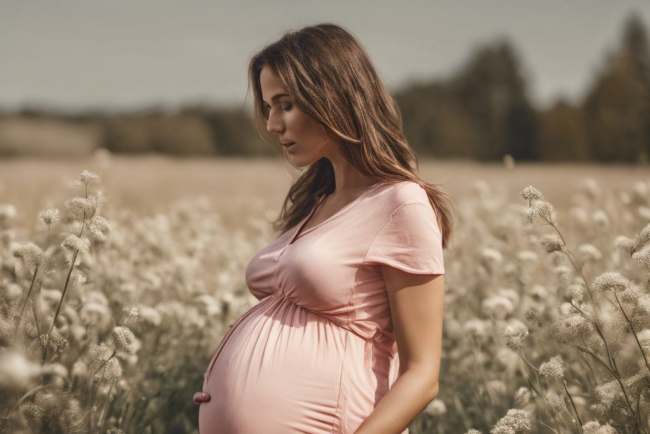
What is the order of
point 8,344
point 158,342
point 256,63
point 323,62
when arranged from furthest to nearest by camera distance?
point 158,342 < point 256,63 < point 323,62 < point 8,344

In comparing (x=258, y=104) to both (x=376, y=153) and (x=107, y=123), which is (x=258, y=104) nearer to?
(x=376, y=153)

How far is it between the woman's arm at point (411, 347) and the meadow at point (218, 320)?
24 centimetres

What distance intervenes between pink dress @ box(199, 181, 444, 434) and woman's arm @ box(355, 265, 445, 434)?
50 millimetres

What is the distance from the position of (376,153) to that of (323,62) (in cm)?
32

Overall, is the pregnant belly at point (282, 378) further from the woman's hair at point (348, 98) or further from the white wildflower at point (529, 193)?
the white wildflower at point (529, 193)

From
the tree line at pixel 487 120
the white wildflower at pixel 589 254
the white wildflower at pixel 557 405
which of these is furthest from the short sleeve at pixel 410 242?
the tree line at pixel 487 120

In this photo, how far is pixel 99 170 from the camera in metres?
3.62

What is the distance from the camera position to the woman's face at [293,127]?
2074 millimetres

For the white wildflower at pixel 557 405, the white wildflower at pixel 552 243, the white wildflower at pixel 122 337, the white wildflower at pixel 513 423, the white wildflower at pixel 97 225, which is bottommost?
the white wildflower at pixel 557 405

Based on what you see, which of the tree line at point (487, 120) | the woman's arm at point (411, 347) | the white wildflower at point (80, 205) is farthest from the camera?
the tree line at point (487, 120)

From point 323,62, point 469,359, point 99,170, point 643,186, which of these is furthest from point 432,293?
point 643,186

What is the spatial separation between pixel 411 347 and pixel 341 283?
251mm

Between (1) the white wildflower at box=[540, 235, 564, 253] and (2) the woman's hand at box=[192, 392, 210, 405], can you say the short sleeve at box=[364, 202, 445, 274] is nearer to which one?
(1) the white wildflower at box=[540, 235, 564, 253]

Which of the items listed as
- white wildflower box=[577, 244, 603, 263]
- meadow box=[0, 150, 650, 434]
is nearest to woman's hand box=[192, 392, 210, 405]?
meadow box=[0, 150, 650, 434]
